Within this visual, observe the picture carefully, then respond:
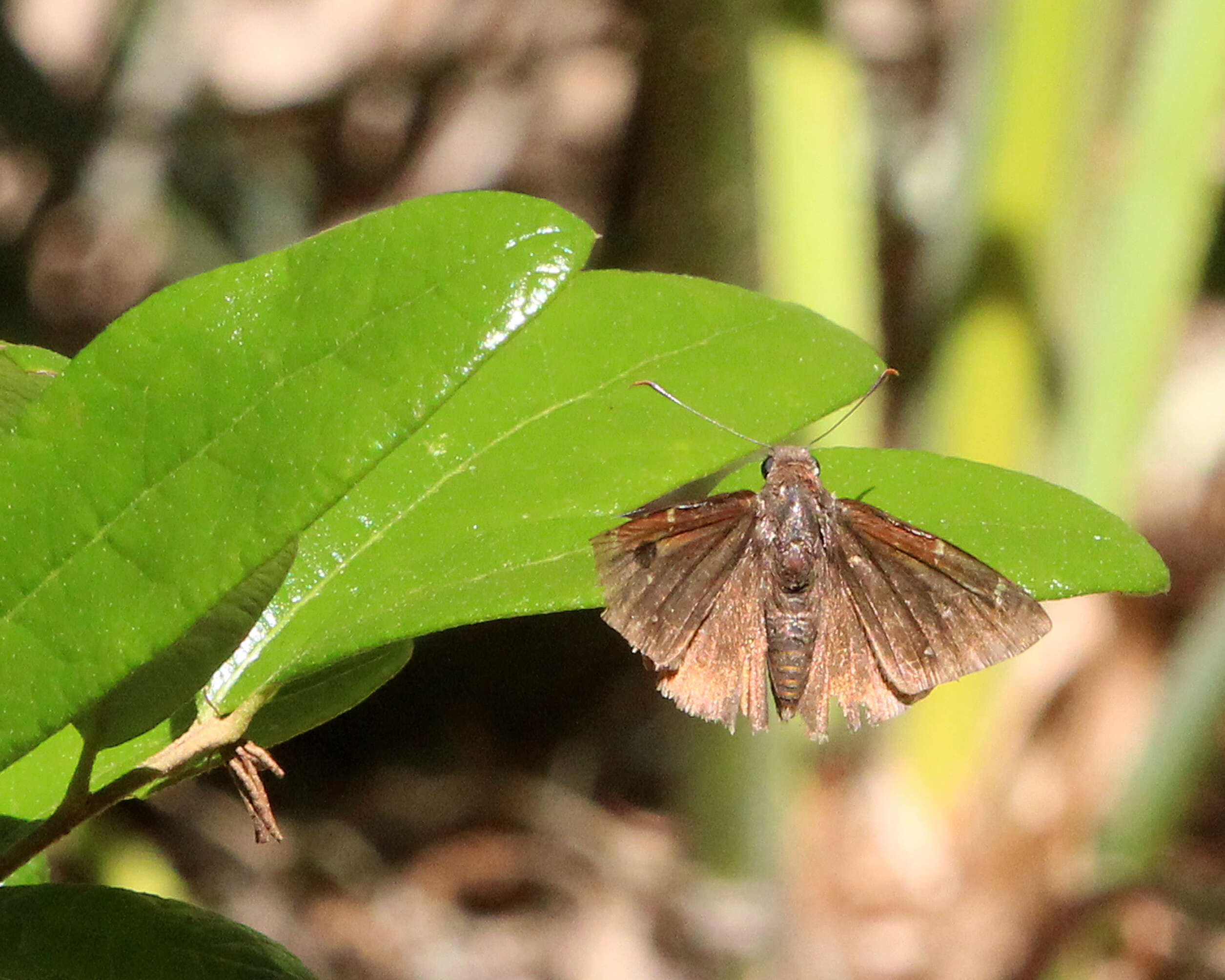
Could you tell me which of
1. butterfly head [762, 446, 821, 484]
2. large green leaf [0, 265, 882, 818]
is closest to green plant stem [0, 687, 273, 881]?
large green leaf [0, 265, 882, 818]

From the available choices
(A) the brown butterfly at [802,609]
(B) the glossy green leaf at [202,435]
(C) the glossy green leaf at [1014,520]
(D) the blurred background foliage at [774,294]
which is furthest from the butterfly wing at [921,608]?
(D) the blurred background foliage at [774,294]

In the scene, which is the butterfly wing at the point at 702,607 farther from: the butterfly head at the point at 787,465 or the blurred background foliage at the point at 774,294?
the blurred background foliage at the point at 774,294

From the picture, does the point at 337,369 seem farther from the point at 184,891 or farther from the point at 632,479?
the point at 184,891

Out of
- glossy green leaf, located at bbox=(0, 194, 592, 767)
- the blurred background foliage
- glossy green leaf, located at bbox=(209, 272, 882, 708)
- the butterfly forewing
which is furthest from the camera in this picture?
the blurred background foliage

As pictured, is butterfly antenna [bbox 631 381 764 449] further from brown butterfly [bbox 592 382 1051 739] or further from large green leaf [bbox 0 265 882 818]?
brown butterfly [bbox 592 382 1051 739]

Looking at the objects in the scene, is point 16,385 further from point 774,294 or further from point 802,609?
point 774,294

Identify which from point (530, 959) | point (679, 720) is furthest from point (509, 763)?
point (679, 720)
